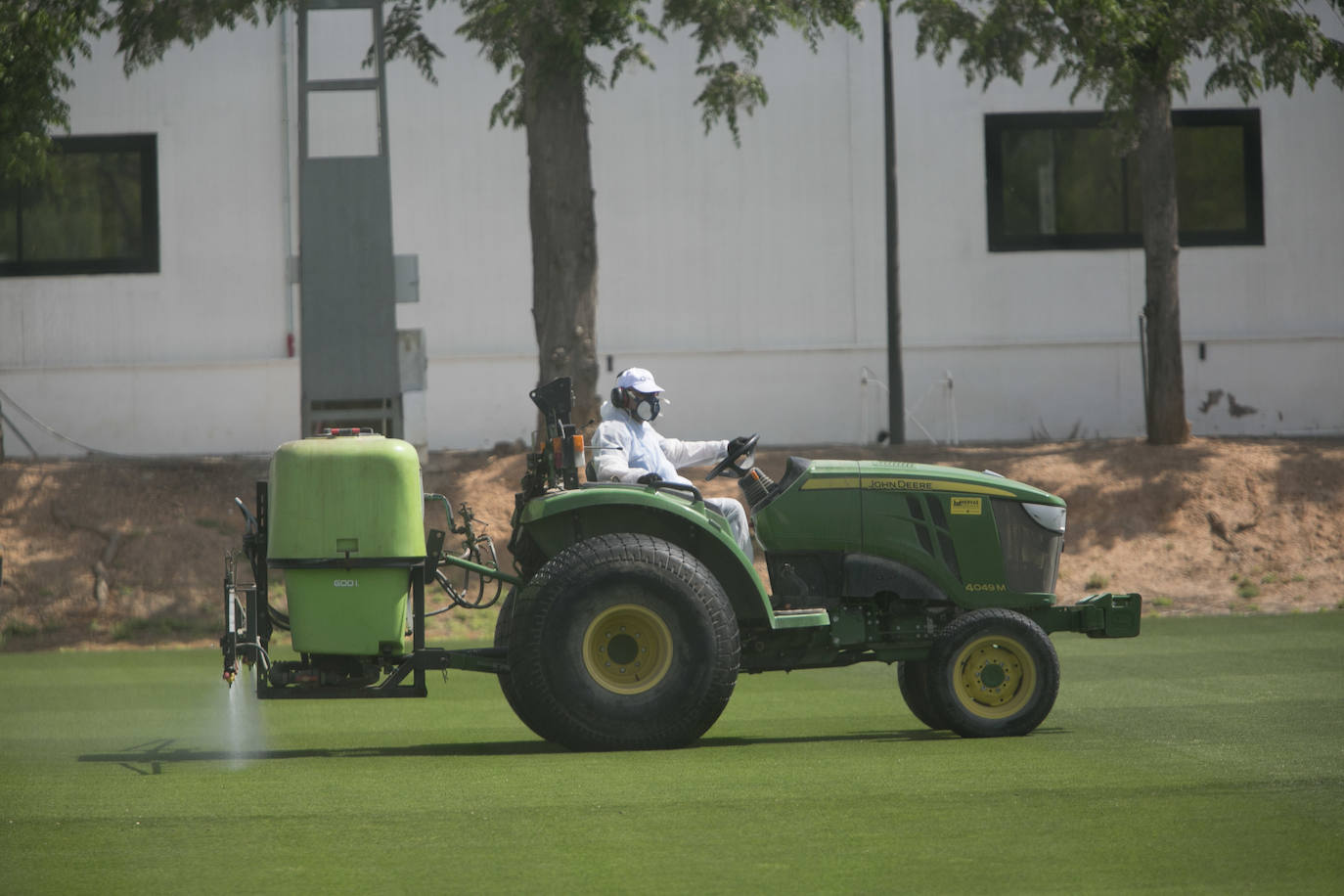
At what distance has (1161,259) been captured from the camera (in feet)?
61.5

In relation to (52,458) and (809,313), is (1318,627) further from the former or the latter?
(52,458)

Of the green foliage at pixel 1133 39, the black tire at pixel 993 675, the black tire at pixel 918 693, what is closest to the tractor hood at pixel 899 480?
the black tire at pixel 993 675

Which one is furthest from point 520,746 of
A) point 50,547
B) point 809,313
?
point 809,313

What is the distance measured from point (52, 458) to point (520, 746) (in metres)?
12.3

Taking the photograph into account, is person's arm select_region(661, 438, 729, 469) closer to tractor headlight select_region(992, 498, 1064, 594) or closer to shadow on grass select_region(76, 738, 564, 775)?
tractor headlight select_region(992, 498, 1064, 594)

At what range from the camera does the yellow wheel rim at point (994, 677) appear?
8680 mm

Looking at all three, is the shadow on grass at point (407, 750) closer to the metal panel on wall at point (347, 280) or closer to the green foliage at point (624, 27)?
the green foliage at point (624, 27)

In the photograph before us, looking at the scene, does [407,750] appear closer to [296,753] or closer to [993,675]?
[296,753]

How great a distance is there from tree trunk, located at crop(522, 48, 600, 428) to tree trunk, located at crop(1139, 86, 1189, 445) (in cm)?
599

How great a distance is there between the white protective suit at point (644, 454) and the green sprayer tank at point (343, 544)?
3.74 ft

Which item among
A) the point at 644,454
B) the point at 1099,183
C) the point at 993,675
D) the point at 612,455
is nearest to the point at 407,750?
the point at 612,455

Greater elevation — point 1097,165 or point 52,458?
point 1097,165

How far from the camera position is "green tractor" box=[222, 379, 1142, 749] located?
26.9 ft

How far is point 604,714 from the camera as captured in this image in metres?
8.27
